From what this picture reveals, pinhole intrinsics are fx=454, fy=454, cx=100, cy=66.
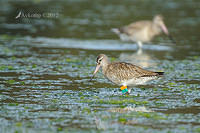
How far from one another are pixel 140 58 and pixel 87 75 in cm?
353

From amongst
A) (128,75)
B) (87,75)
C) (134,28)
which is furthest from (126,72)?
(134,28)

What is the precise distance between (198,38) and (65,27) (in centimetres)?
609

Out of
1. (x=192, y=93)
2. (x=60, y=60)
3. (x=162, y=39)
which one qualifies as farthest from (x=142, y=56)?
(x=192, y=93)

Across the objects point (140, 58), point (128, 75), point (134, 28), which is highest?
point (134, 28)

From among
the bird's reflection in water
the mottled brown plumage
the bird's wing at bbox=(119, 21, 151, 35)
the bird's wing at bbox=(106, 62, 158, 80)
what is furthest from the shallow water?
the bird's wing at bbox=(119, 21, 151, 35)

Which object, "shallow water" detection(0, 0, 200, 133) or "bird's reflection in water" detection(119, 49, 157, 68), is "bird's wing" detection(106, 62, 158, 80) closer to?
"shallow water" detection(0, 0, 200, 133)

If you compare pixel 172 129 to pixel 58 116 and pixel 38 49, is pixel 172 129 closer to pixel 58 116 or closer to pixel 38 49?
pixel 58 116

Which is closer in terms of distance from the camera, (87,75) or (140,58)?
(87,75)

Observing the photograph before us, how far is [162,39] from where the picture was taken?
20031 mm

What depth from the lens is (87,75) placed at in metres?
12.3

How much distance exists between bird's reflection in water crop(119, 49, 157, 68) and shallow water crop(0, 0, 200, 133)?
0.03 meters

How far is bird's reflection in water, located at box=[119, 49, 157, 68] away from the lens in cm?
1415

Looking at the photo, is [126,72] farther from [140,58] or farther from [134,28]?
[134,28]

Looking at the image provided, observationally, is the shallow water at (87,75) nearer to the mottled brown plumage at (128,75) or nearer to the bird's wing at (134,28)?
the mottled brown plumage at (128,75)
